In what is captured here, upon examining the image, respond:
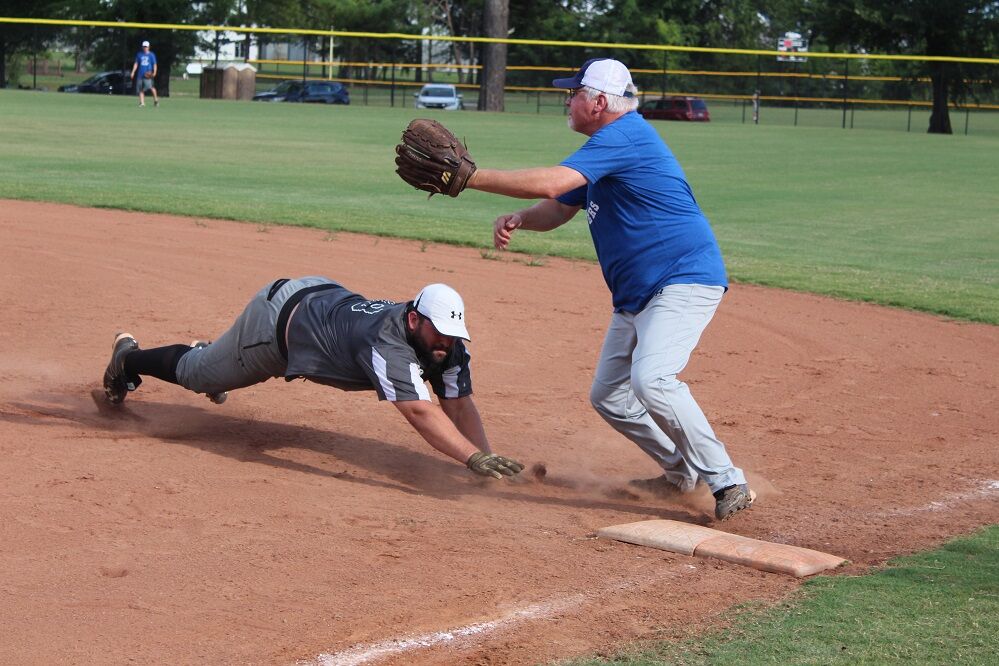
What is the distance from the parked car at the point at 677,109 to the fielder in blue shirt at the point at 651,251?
Answer: 1470 inches

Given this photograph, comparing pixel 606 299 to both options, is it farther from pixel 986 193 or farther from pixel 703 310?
pixel 986 193

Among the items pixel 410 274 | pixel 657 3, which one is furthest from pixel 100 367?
pixel 657 3

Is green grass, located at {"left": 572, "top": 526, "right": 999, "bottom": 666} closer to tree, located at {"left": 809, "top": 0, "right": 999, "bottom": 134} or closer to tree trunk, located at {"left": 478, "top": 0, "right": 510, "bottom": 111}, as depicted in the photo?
tree, located at {"left": 809, "top": 0, "right": 999, "bottom": 134}

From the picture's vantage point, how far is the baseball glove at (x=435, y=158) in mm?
4938

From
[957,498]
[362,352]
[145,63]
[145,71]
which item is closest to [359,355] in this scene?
[362,352]

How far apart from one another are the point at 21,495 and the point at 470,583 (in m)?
2.03

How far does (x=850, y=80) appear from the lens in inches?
1774

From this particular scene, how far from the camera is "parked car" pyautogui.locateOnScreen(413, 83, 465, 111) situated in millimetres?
44375

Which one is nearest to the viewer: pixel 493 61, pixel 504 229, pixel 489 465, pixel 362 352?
pixel 489 465

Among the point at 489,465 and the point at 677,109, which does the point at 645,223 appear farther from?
the point at 677,109

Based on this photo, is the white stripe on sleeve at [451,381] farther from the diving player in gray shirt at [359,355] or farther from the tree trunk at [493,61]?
the tree trunk at [493,61]

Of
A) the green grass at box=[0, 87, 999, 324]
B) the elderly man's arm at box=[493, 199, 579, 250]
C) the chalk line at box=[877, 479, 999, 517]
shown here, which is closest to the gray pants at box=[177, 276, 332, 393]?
the elderly man's arm at box=[493, 199, 579, 250]

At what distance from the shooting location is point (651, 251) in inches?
209

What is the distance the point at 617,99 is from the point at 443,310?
114 centimetres
